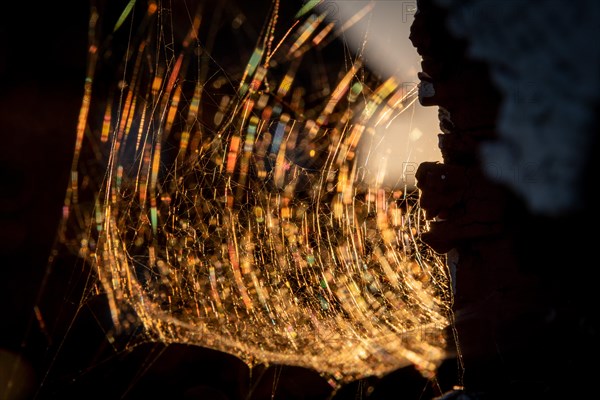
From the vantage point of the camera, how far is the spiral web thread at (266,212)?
2.29 meters

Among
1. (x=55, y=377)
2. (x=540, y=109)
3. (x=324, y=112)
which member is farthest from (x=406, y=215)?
(x=55, y=377)

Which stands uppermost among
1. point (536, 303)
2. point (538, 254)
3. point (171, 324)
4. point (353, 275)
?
point (538, 254)

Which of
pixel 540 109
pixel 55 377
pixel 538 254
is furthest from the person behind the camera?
pixel 55 377

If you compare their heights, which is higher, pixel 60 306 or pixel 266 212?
pixel 266 212

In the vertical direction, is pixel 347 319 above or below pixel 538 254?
below

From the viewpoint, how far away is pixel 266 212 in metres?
2.72

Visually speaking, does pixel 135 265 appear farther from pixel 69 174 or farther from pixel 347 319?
pixel 69 174

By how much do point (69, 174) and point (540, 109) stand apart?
4.48 m

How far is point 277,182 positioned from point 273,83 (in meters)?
0.56

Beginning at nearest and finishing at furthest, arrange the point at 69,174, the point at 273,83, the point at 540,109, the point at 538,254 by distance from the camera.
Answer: the point at 540,109, the point at 538,254, the point at 273,83, the point at 69,174

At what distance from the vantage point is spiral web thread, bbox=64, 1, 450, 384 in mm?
2295

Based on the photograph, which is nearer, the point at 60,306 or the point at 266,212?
the point at 266,212

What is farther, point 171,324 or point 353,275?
point 171,324

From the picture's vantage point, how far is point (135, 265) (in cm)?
311
